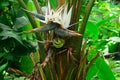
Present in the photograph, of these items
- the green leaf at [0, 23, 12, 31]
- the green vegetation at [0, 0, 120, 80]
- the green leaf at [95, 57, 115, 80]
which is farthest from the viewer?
the green leaf at [0, 23, 12, 31]

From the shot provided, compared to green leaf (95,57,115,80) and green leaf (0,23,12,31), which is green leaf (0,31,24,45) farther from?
green leaf (95,57,115,80)

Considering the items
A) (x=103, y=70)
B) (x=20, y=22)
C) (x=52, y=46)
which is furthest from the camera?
(x=20, y=22)

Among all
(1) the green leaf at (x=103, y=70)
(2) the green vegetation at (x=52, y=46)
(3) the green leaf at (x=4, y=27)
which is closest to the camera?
(2) the green vegetation at (x=52, y=46)

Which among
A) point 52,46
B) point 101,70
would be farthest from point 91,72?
point 52,46

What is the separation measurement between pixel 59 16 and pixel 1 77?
533mm

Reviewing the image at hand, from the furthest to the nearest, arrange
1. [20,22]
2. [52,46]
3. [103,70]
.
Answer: [20,22], [103,70], [52,46]


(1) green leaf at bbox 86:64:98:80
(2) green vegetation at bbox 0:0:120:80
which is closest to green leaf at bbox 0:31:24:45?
(2) green vegetation at bbox 0:0:120:80

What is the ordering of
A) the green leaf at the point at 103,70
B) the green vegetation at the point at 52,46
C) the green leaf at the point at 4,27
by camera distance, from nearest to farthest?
the green vegetation at the point at 52,46 < the green leaf at the point at 103,70 < the green leaf at the point at 4,27

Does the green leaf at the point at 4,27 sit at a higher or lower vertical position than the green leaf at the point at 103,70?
higher

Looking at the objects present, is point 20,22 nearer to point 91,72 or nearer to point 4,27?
point 4,27

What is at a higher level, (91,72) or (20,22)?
(20,22)

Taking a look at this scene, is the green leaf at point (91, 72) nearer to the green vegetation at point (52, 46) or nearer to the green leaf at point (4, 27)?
the green vegetation at point (52, 46)

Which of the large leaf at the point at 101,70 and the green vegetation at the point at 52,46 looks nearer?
the green vegetation at the point at 52,46

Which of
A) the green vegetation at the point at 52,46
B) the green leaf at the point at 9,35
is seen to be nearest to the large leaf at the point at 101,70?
the green vegetation at the point at 52,46
